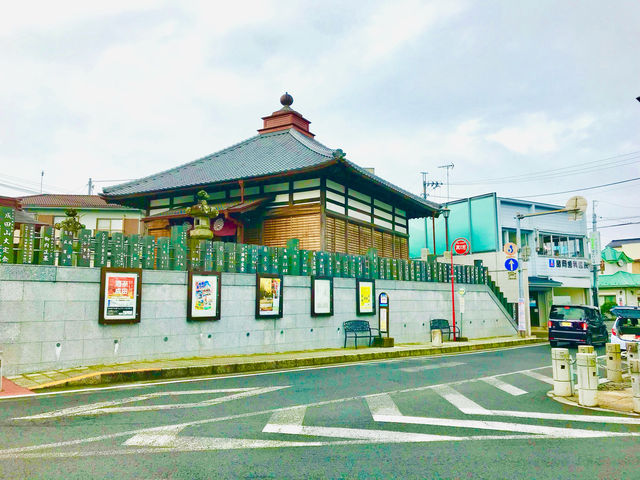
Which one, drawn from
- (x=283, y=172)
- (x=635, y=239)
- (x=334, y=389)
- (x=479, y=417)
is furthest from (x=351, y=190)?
(x=635, y=239)

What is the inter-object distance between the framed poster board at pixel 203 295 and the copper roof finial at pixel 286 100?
14.4 meters

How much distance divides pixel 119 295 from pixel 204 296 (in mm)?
2234

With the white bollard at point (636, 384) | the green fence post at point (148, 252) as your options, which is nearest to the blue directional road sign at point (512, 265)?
the white bollard at point (636, 384)

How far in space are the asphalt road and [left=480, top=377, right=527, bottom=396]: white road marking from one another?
63 millimetres

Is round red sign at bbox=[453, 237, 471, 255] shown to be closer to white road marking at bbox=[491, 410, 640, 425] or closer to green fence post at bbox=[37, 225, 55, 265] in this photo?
white road marking at bbox=[491, 410, 640, 425]

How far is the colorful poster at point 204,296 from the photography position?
40.9 ft

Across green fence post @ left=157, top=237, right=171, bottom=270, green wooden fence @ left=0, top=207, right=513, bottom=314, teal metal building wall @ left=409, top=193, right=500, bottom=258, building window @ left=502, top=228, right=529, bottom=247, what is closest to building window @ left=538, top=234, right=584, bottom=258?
building window @ left=502, top=228, right=529, bottom=247

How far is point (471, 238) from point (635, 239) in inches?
1689

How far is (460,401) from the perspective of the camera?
799 centimetres

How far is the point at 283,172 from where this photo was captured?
57.9ft

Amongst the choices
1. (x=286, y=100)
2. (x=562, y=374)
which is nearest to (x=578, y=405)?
(x=562, y=374)

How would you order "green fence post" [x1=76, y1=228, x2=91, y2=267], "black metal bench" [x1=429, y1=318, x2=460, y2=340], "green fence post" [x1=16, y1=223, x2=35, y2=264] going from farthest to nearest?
"black metal bench" [x1=429, y1=318, x2=460, y2=340]
"green fence post" [x1=76, y1=228, x2=91, y2=267]
"green fence post" [x1=16, y1=223, x2=35, y2=264]

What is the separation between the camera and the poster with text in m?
12.4

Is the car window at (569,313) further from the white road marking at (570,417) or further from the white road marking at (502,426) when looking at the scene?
the white road marking at (502,426)
